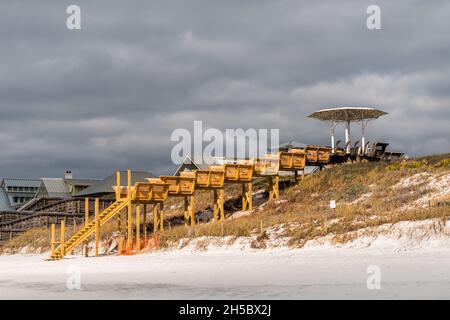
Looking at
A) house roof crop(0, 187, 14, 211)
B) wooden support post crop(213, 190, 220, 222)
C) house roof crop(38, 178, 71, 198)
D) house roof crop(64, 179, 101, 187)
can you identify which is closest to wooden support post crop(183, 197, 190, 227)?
wooden support post crop(213, 190, 220, 222)

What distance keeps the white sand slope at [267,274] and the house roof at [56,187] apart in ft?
165

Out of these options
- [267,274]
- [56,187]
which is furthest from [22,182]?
[267,274]

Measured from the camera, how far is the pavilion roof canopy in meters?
43.4

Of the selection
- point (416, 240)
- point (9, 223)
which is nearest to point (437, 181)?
point (416, 240)

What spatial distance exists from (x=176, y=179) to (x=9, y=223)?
2032 centimetres

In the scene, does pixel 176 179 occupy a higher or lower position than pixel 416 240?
higher

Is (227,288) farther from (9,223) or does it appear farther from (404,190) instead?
(9,223)

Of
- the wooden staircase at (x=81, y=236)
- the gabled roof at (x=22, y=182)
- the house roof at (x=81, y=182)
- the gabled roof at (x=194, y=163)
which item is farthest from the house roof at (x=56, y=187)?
the wooden staircase at (x=81, y=236)

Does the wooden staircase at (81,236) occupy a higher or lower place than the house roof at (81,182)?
lower

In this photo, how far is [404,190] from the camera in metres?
33.6

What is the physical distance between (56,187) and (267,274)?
61.0 meters

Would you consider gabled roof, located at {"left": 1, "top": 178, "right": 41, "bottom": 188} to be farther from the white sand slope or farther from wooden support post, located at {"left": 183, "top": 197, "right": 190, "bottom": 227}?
the white sand slope

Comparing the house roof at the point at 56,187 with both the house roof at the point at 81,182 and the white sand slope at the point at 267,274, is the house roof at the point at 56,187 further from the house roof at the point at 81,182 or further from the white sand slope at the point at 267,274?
the white sand slope at the point at 267,274

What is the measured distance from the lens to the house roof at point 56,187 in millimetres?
74000
